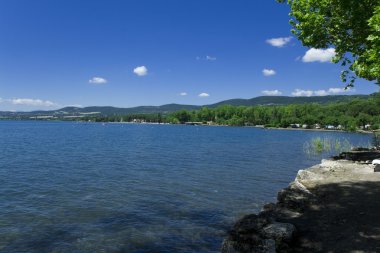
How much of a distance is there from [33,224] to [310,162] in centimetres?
4056

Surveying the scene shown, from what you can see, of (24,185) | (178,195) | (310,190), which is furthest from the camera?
Result: (24,185)

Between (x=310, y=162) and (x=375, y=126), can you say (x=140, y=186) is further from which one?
(x=375, y=126)

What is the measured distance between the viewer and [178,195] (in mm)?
26906

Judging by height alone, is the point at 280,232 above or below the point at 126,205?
above

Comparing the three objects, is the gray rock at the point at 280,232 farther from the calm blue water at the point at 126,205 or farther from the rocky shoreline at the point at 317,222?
the calm blue water at the point at 126,205

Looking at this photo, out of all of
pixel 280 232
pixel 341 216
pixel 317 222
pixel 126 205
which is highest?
pixel 280 232

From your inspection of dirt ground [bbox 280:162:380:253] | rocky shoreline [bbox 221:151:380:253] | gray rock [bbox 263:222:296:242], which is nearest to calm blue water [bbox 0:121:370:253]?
rocky shoreline [bbox 221:151:380:253]

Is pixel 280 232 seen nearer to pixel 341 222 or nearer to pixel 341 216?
pixel 341 222

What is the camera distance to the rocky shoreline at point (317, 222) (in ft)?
38.2

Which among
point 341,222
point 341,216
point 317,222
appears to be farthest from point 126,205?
point 341,222

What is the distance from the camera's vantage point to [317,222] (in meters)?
14.3

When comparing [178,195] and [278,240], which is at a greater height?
[278,240]

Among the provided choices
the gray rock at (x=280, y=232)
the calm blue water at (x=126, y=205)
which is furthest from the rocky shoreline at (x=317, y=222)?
the calm blue water at (x=126, y=205)

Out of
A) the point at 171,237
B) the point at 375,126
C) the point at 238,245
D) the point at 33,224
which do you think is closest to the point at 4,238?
the point at 33,224
